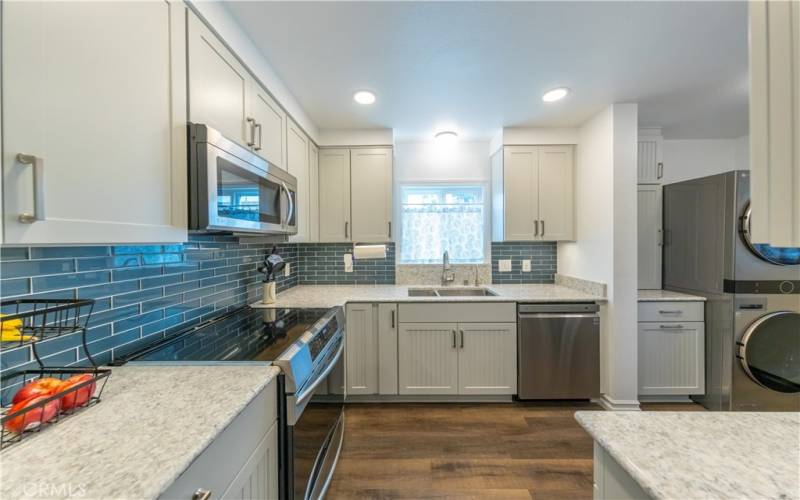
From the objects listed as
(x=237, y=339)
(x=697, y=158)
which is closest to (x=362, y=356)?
(x=237, y=339)

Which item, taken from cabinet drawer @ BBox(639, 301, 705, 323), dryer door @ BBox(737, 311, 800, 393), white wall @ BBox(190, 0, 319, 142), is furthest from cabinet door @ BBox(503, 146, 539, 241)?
white wall @ BBox(190, 0, 319, 142)

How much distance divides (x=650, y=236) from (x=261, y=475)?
335cm

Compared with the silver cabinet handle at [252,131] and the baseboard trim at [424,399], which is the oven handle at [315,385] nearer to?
the baseboard trim at [424,399]

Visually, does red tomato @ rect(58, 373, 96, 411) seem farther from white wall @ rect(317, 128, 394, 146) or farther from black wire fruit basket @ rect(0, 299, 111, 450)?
white wall @ rect(317, 128, 394, 146)

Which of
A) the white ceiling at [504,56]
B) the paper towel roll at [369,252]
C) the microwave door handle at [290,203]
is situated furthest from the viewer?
the paper towel roll at [369,252]

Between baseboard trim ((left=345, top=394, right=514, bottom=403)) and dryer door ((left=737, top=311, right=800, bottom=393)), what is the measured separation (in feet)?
5.45

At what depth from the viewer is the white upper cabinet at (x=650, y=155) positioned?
2.75m

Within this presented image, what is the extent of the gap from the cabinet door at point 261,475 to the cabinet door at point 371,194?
6.36 ft

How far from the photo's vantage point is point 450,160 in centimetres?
322

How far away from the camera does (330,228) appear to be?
2871 mm

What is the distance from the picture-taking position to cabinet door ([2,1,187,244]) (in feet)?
2.09

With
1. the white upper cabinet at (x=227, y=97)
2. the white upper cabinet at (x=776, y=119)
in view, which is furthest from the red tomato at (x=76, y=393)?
the white upper cabinet at (x=776, y=119)

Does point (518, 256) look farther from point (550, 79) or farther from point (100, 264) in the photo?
point (100, 264)

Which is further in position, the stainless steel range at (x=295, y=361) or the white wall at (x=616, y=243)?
the white wall at (x=616, y=243)
